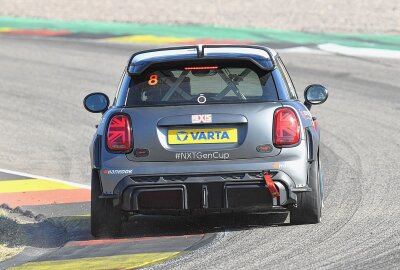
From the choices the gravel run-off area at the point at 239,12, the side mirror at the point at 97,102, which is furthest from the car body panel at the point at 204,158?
the gravel run-off area at the point at 239,12

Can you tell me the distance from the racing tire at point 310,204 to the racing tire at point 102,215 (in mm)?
1354

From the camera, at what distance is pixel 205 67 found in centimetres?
905

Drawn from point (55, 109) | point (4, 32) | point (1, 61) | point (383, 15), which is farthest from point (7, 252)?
point (383, 15)

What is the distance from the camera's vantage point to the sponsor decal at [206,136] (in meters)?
8.73

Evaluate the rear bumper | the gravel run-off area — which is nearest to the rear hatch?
the rear bumper

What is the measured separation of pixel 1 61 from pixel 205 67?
12837 mm

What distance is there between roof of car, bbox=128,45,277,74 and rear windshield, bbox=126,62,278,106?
0.07 meters

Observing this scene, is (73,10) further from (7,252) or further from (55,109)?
(7,252)

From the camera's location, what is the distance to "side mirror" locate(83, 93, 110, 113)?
9.61 meters

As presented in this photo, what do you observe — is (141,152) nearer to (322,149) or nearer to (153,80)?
(153,80)

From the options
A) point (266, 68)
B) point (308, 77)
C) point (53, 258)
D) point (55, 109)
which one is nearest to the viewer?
point (53, 258)

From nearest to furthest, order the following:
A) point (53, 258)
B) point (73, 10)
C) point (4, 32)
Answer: point (53, 258)
point (4, 32)
point (73, 10)

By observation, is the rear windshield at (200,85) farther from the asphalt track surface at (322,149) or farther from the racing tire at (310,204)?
the asphalt track surface at (322,149)

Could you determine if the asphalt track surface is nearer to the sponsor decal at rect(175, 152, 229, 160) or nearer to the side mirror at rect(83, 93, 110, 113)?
the sponsor decal at rect(175, 152, 229, 160)
